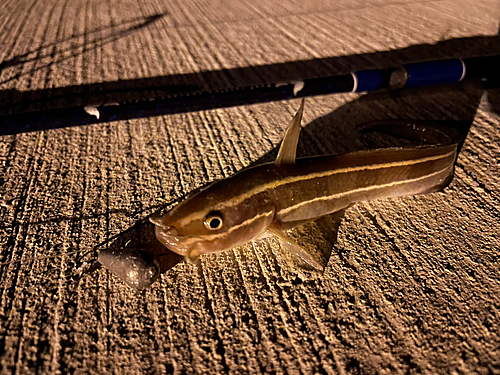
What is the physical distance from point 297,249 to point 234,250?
382mm

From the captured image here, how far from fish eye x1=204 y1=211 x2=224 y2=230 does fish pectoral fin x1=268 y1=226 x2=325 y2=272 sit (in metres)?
0.36

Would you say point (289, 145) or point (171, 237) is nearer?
point (171, 237)

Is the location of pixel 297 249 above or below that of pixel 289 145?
below

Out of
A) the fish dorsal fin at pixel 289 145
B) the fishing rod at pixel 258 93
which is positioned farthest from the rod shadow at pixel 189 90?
the fish dorsal fin at pixel 289 145

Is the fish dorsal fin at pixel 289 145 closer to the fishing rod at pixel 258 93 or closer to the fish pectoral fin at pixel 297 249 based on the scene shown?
the fish pectoral fin at pixel 297 249

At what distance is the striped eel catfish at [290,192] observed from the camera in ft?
5.77

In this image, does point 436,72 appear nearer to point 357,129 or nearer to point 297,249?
point 357,129

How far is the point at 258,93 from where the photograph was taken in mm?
3014

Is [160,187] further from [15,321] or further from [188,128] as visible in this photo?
[15,321]

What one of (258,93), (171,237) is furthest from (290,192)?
(258,93)

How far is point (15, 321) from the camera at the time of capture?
1851mm

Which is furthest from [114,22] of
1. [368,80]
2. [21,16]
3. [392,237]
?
[392,237]

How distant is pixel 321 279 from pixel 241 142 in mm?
1367

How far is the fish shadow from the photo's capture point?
223 centimetres
